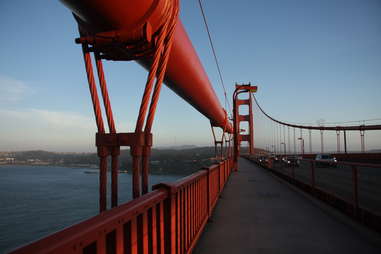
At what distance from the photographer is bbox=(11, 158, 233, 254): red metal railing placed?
3.36 feet

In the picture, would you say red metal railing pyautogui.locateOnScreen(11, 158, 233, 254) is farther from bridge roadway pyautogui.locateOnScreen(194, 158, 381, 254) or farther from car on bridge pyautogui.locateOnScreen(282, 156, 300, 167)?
car on bridge pyautogui.locateOnScreen(282, 156, 300, 167)

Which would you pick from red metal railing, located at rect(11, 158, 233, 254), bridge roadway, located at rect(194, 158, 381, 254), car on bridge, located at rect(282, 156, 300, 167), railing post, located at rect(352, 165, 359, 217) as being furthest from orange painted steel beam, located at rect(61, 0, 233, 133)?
car on bridge, located at rect(282, 156, 300, 167)

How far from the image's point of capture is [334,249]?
11.1 ft

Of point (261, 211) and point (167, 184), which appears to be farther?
point (261, 211)

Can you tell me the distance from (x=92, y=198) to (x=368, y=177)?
242ft

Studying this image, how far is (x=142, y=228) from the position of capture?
1.78 m

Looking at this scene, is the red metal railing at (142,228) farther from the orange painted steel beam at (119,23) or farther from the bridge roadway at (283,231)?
the orange painted steel beam at (119,23)

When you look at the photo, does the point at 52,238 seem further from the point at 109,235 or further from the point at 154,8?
the point at 154,8

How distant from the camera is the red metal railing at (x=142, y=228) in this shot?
3.36 feet

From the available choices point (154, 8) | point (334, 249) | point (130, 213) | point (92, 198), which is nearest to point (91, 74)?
point (154, 8)

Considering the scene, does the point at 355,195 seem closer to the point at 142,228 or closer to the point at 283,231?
the point at 283,231

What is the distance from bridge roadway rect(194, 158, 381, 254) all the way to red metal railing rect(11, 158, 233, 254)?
63 centimetres

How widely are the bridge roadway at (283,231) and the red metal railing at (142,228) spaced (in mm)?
635

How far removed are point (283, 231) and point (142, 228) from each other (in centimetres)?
331
